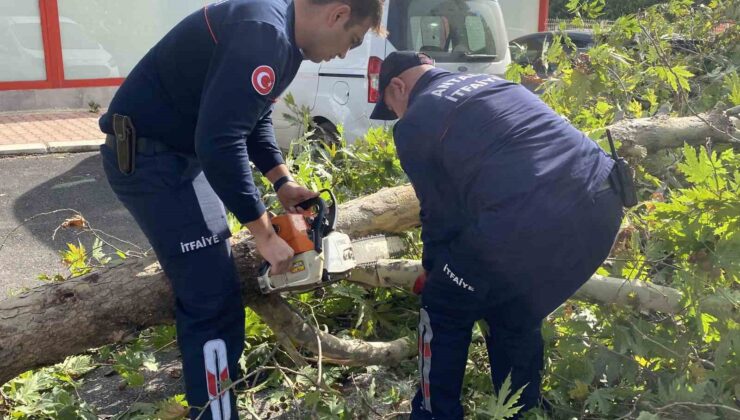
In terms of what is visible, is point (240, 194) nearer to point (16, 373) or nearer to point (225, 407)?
point (225, 407)

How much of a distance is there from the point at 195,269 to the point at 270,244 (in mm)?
271

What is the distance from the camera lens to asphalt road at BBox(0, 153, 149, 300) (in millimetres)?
4578

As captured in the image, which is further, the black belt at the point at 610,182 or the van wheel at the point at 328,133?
the van wheel at the point at 328,133

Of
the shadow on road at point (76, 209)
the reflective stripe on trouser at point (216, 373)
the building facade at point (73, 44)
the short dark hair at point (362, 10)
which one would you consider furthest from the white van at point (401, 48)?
the building facade at point (73, 44)

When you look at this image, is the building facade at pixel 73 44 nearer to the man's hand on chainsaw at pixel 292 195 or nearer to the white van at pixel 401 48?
the white van at pixel 401 48

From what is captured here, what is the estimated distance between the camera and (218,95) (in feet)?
6.77

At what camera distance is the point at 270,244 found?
7.38ft

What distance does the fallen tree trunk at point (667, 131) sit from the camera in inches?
144

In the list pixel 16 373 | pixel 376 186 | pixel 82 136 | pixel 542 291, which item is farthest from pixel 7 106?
pixel 542 291

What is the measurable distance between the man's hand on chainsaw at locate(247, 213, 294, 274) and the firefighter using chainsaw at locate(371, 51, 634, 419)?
0.49 metres

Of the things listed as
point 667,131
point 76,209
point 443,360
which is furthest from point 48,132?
point 443,360

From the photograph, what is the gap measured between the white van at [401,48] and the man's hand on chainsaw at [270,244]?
3.48 meters

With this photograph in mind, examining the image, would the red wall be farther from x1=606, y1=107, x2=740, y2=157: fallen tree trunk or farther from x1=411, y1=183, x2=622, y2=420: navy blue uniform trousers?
x1=411, y1=183, x2=622, y2=420: navy blue uniform trousers

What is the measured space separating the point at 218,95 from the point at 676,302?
1779 mm
